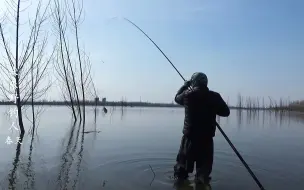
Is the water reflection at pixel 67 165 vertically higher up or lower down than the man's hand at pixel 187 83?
lower down

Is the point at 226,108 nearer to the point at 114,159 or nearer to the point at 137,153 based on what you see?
the point at 114,159

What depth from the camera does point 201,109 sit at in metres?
5.46

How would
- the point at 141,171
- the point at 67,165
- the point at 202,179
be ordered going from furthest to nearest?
the point at 67,165, the point at 141,171, the point at 202,179

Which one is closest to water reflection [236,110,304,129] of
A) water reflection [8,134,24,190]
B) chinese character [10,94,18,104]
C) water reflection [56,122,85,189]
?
water reflection [56,122,85,189]

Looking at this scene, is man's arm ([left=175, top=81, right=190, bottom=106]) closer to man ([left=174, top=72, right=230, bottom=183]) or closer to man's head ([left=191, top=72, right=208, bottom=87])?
man ([left=174, top=72, right=230, bottom=183])

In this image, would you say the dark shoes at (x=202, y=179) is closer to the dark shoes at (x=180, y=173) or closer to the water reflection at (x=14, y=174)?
the dark shoes at (x=180, y=173)

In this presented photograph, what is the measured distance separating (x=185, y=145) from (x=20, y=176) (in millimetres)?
3373

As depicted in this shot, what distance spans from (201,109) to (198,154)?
0.85 meters

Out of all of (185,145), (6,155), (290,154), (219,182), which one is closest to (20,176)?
(6,155)

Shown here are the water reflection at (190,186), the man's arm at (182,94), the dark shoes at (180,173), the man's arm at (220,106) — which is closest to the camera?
the man's arm at (220,106)

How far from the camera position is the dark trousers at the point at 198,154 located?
18.5ft

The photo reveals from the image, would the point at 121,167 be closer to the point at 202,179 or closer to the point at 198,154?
the point at 202,179

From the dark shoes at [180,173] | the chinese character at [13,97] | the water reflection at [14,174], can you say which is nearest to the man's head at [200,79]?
the dark shoes at [180,173]

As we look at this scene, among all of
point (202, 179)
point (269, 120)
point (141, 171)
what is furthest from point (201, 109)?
point (269, 120)
